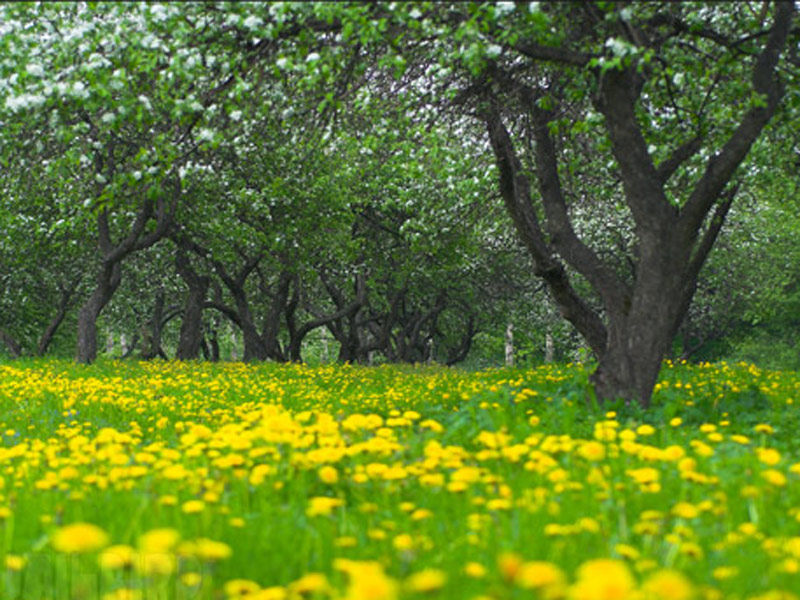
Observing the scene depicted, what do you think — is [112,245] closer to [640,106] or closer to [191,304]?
[191,304]

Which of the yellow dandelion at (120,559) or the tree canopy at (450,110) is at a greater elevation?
the tree canopy at (450,110)

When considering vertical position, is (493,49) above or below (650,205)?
above

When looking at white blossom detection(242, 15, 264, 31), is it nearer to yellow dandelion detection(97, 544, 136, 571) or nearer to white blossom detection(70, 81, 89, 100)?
white blossom detection(70, 81, 89, 100)

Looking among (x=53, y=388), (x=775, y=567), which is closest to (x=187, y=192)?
(x=53, y=388)

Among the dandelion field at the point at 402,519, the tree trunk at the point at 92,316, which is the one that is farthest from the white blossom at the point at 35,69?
the tree trunk at the point at 92,316

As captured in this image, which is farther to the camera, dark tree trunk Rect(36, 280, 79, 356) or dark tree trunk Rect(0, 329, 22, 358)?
dark tree trunk Rect(0, 329, 22, 358)

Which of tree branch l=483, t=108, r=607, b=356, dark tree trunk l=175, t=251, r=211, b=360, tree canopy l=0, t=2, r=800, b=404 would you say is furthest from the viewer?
dark tree trunk l=175, t=251, r=211, b=360

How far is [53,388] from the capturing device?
11.5 m

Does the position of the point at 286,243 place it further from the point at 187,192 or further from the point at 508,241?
the point at 508,241

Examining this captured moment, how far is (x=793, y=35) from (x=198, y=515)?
31.2 ft

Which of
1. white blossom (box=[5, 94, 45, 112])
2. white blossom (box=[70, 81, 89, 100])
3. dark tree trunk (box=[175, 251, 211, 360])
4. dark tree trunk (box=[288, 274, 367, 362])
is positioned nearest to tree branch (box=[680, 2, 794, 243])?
white blossom (box=[70, 81, 89, 100])

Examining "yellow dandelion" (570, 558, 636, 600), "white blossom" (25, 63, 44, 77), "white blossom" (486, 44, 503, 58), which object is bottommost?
"yellow dandelion" (570, 558, 636, 600)

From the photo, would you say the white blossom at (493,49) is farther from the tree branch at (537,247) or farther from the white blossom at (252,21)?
the tree branch at (537,247)

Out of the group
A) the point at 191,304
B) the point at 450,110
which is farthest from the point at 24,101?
the point at 191,304
